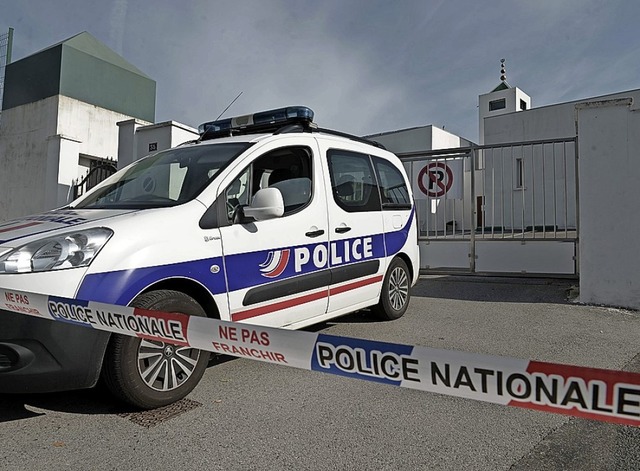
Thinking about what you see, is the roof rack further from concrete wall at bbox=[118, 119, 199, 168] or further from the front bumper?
concrete wall at bbox=[118, 119, 199, 168]

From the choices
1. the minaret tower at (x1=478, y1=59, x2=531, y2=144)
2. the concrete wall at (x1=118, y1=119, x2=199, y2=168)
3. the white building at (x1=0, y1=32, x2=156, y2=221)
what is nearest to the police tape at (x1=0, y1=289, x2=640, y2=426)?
the concrete wall at (x1=118, y1=119, x2=199, y2=168)

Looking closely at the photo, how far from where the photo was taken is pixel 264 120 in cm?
480

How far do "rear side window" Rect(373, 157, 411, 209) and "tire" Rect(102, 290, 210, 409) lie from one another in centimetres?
279

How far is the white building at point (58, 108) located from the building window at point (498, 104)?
73.5 feet

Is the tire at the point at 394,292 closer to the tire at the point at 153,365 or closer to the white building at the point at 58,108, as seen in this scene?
the tire at the point at 153,365

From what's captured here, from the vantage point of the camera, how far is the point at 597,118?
262 inches

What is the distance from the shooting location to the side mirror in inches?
141

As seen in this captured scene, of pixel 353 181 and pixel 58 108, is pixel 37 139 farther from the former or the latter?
pixel 353 181

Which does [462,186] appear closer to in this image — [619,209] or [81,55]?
[619,209]

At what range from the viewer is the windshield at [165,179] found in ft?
11.9

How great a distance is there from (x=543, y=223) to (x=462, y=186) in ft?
5.23

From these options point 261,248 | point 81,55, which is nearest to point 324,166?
point 261,248

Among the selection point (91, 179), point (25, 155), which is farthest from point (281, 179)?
point (25, 155)

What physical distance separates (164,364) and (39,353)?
698mm
